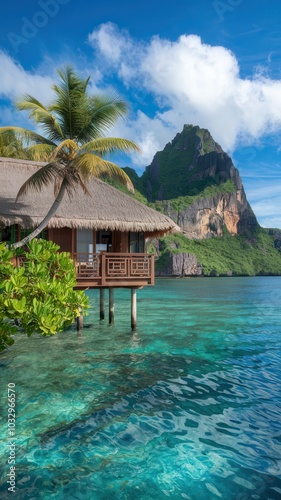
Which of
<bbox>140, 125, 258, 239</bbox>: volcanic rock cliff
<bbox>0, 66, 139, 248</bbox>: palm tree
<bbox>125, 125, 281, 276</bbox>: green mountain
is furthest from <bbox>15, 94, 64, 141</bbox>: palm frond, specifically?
<bbox>140, 125, 258, 239</bbox>: volcanic rock cliff

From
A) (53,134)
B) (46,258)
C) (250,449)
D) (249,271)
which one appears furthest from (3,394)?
(249,271)

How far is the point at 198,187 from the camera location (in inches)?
6230

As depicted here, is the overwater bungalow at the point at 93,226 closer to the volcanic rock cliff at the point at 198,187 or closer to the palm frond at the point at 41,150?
the palm frond at the point at 41,150

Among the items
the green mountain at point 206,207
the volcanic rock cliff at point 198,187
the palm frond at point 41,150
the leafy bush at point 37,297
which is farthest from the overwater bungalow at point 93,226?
the volcanic rock cliff at point 198,187

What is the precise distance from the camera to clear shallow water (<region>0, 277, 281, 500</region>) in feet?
15.8

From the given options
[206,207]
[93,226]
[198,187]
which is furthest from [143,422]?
[198,187]

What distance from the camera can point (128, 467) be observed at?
5148 millimetres

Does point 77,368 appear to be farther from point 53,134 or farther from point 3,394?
point 53,134

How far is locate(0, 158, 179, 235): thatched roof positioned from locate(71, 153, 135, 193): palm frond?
5.51 ft

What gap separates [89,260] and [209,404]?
7685 mm

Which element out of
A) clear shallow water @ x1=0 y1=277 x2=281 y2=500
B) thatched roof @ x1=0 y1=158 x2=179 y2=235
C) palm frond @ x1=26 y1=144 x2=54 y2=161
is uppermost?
palm frond @ x1=26 y1=144 x2=54 y2=161

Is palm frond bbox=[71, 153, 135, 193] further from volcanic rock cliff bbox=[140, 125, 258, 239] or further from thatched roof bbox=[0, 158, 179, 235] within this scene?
volcanic rock cliff bbox=[140, 125, 258, 239]

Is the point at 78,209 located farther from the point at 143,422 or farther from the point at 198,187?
the point at 198,187

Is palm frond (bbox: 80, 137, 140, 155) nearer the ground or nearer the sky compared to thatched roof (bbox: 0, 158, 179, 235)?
nearer the sky
